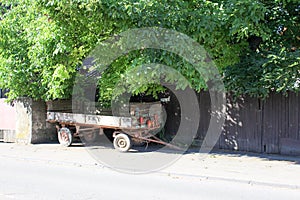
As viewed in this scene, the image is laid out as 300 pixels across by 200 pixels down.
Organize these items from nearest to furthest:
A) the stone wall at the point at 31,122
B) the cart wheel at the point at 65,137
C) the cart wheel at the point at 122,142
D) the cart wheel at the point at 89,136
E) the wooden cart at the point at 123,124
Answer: the wooden cart at the point at 123,124, the cart wheel at the point at 122,142, the cart wheel at the point at 65,137, the cart wheel at the point at 89,136, the stone wall at the point at 31,122

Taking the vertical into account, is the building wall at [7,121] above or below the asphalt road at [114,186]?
above

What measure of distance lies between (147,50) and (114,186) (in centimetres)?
349

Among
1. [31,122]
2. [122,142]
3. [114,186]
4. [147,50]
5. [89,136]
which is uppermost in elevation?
[147,50]

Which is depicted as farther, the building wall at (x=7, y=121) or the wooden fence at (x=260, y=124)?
the building wall at (x=7, y=121)

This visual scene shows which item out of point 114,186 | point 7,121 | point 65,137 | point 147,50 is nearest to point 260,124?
point 147,50

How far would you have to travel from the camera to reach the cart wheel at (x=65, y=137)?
12.3 m

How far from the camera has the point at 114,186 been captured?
732 cm

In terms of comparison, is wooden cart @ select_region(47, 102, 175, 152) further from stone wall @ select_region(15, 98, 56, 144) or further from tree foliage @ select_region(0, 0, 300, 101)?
stone wall @ select_region(15, 98, 56, 144)

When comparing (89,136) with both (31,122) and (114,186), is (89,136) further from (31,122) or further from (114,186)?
(114,186)

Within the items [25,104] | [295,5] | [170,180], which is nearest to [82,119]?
[25,104]

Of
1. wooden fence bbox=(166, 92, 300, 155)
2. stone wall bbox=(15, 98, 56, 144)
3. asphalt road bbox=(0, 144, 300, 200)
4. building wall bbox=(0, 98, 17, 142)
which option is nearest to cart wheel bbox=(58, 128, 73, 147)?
stone wall bbox=(15, 98, 56, 144)

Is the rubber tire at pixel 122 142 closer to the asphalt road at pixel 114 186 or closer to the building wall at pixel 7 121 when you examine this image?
the asphalt road at pixel 114 186

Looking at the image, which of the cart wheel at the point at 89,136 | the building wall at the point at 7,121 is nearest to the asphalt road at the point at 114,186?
the cart wheel at the point at 89,136

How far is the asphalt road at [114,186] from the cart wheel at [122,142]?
6.95 feet
